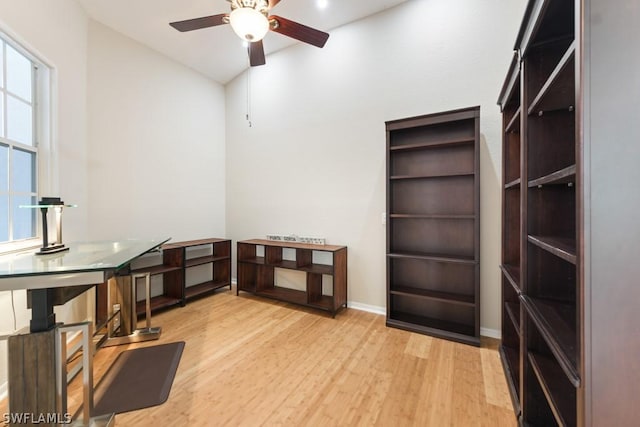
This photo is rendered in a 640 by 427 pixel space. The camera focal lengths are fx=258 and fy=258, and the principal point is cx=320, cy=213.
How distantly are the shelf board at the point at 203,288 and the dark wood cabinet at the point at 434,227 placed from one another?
8.50ft

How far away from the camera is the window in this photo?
6.55 ft

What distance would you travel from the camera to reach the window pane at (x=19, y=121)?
2074 mm

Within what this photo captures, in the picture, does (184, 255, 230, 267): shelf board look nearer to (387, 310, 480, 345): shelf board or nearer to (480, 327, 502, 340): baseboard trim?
(387, 310, 480, 345): shelf board

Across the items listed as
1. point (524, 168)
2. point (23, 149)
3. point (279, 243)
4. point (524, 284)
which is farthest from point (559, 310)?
point (23, 149)

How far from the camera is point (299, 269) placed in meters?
3.33

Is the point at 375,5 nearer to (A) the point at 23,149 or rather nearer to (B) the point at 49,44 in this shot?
(B) the point at 49,44

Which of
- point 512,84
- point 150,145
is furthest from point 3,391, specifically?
point 512,84

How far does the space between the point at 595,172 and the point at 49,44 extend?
3.86m

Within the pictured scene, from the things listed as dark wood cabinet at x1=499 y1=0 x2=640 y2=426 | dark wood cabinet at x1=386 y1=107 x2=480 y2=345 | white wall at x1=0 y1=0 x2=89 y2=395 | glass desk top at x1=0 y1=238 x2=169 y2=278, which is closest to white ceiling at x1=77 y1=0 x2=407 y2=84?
white wall at x1=0 y1=0 x2=89 y2=395

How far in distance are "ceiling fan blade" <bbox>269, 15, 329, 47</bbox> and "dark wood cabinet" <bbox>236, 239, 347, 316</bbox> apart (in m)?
2.15

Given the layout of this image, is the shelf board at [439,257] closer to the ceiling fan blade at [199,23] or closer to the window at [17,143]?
the ceiling fan blade at [199,23]

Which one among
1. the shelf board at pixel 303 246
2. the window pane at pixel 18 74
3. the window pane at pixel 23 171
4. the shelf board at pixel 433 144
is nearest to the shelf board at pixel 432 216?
the shelf board at pixel 433 144

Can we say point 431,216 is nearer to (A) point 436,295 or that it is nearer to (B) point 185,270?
(A) point 436,295

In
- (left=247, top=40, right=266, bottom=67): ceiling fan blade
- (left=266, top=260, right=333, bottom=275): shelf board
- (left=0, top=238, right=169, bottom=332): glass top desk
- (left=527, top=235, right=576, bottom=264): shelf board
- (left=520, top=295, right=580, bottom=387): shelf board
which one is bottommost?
(left=266, top=260, right=333, bottom=275): shelf board
